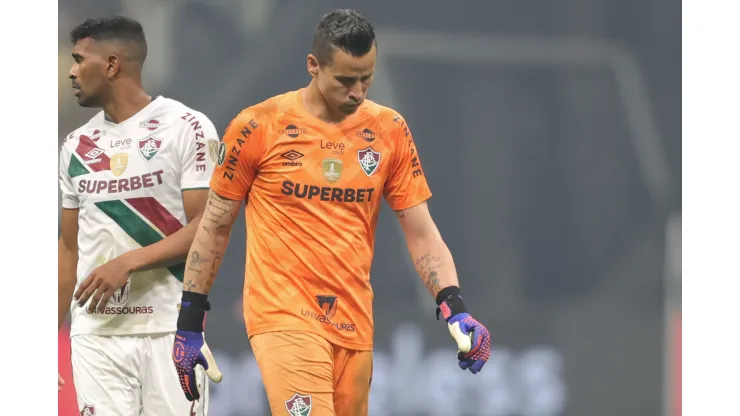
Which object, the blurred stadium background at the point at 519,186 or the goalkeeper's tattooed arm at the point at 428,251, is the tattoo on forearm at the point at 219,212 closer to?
the goalkeeper's tattooed arm at the point at 428,251

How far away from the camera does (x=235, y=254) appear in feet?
20.2

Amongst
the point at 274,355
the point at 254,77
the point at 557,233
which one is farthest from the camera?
the point at 557,233

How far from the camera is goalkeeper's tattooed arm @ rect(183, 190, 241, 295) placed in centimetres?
402

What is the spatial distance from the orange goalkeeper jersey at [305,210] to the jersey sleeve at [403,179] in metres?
0.03

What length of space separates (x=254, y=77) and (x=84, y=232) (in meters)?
1.78

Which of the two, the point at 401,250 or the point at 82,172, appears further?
the point at 401,250

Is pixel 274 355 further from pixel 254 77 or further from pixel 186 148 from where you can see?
pixel 254 77

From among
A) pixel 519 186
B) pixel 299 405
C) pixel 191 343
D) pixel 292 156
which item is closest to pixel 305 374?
pixel 299 405

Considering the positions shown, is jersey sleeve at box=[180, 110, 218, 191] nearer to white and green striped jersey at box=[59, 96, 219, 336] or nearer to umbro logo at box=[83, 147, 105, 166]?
white and green striped jersey at box=[59, 96, 219, 336]

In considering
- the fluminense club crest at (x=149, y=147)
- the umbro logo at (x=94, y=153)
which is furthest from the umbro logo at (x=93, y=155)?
the fluminense club crest at (x=149, y=147)

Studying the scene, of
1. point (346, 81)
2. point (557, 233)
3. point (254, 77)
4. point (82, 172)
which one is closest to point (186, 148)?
point (82, 172)

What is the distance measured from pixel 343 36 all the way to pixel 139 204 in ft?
4.19

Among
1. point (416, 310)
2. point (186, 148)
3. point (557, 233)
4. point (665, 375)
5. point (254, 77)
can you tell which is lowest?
point (665, 375)

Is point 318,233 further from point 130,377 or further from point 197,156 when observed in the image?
point 130,377
